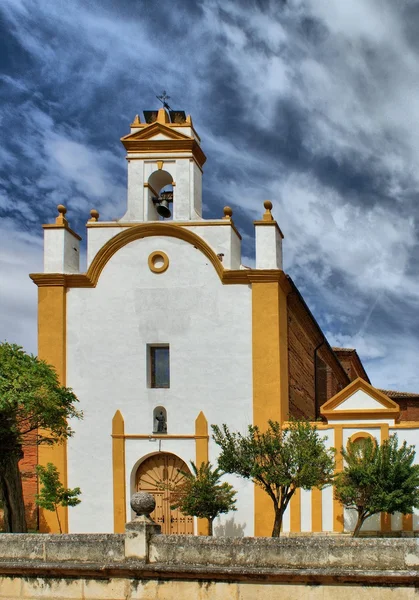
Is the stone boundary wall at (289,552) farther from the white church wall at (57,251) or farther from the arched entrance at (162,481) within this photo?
the white church wall at (57,251)

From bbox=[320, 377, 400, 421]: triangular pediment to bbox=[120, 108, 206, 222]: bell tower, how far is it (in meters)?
7.12

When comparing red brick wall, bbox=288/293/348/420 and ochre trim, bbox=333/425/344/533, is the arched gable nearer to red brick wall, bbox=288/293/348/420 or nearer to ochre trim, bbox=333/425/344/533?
red brick wall, bbox=288/293/348/420

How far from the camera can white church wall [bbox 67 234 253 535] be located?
25953 mm

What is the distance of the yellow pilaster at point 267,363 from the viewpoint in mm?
25516

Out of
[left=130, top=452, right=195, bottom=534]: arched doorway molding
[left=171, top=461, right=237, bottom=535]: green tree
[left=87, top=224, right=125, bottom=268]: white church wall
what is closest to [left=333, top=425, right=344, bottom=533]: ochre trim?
[left=171, top=461, right=237, bottom=535]: green tree

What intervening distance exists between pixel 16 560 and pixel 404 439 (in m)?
13.1

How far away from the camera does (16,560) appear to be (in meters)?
14.8

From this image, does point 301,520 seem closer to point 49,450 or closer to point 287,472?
point 287,472

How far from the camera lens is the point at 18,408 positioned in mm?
20969

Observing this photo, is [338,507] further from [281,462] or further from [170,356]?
[170,356]

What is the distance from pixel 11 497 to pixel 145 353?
633 cm

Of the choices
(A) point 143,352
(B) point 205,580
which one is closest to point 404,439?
(A) point 143,352

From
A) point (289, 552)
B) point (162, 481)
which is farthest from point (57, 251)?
point (289, 552)

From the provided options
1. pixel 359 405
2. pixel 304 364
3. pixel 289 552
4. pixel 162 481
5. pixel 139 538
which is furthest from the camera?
pixel 304 364
